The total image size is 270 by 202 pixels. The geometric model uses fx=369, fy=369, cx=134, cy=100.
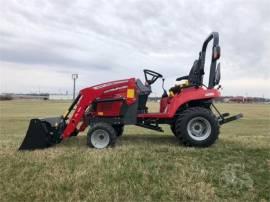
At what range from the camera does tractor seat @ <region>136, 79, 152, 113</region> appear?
8.23 metres

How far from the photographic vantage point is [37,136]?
761 cm

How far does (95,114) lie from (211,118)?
2.51m

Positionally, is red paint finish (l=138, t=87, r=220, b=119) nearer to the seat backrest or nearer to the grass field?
the seat backrest

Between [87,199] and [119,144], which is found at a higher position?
[119,144]

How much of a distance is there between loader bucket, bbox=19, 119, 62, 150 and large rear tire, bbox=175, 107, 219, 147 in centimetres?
272

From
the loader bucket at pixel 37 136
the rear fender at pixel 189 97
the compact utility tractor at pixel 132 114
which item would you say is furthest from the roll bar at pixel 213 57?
the loader bucket at pixel 37 136

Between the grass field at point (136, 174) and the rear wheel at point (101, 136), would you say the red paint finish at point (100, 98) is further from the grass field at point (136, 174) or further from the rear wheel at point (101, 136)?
the grass field at point (136, 174)

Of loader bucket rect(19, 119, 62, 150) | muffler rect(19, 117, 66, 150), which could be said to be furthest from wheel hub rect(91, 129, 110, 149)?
loader bucket rect(19, 119, 62, 150)

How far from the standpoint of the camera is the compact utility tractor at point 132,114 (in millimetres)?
7664

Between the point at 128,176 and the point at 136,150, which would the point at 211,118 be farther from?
the point at 128,176

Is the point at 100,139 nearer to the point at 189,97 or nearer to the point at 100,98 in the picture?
the point at 100,98

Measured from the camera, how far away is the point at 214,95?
7.99 meters

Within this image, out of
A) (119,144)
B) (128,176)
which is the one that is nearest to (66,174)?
(128,176)

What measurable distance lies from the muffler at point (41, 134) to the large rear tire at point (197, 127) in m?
2.60
